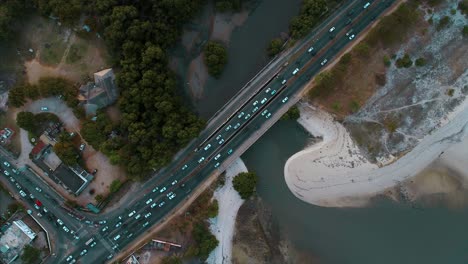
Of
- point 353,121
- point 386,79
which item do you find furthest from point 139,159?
point 386,79

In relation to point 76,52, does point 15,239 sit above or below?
below

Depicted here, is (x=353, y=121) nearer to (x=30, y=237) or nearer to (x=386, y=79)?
(x=386, y=79)

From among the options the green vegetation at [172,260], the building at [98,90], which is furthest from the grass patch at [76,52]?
the green vegetation at [172,260]

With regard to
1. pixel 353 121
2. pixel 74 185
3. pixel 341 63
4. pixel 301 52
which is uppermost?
pixel 74 185

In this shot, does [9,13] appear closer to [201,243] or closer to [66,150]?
[66,150]

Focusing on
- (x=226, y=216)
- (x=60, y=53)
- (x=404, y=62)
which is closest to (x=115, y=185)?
(x=226, y=216)
